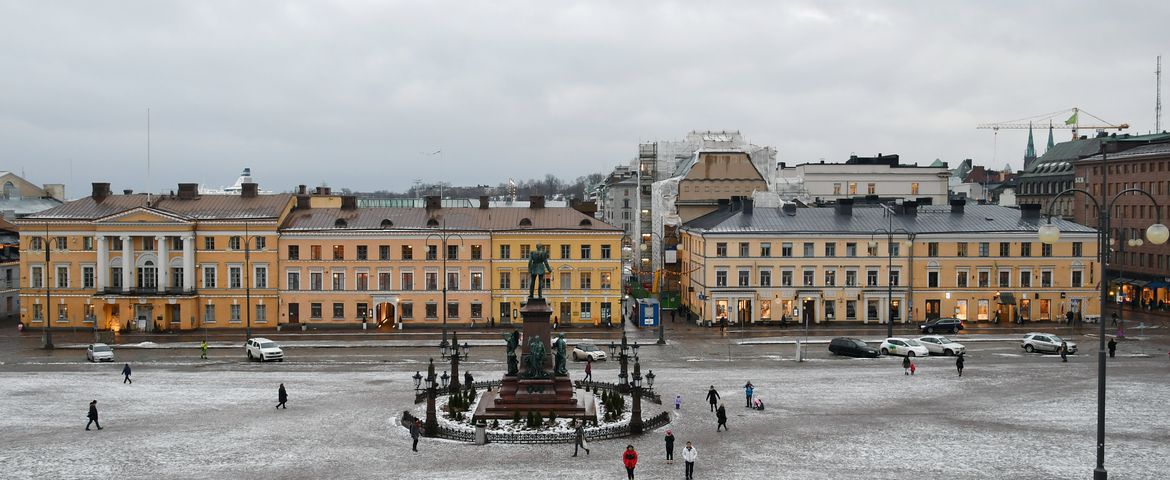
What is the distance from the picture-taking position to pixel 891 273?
77062 mm

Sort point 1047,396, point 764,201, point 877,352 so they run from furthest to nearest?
1. point 764,201
2. point 877,352
3. point 1047,396

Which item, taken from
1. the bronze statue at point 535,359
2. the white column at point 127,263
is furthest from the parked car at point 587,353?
the white column at point 127,263

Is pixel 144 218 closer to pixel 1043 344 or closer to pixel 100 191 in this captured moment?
pixel 100 191

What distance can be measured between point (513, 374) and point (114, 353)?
33907mm

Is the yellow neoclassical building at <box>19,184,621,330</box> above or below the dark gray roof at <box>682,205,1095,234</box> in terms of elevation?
below

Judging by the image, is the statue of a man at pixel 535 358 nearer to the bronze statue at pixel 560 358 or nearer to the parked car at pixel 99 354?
the bronze statue at pixel 560 358

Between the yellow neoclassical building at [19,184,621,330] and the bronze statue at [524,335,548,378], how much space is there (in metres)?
34.5

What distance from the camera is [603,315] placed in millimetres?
76562

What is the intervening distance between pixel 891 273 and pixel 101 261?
5951 cm

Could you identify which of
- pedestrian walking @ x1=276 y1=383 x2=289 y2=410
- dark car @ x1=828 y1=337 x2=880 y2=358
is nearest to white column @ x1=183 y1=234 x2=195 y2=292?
pedestrian walking @ x1=276 y1=383 x2=289 y2=410

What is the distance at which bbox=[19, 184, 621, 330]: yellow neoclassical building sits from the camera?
75.1 meters

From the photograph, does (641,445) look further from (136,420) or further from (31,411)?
(31,411)

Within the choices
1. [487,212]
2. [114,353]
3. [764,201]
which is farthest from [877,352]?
[114,353]

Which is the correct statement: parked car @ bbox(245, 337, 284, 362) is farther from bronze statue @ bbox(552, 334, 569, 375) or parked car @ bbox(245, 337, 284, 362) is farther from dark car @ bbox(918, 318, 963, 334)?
dark car @ bbox(918, 318, 963, 334)
